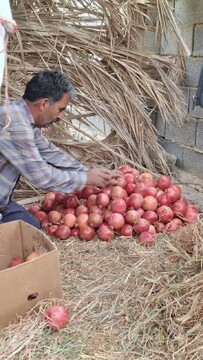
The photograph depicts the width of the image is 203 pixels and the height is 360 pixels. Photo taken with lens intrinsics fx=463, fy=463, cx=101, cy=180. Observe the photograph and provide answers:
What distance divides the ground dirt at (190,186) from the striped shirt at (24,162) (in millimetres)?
1422

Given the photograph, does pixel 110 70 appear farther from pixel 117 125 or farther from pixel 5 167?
pixel 5 167

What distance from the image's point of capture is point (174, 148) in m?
5.05

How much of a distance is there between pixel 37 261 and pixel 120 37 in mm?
2988

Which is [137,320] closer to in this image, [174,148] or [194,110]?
[194,110]

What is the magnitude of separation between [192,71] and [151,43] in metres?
0.87

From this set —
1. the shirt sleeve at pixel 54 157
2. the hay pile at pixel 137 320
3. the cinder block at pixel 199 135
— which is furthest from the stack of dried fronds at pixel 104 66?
the hay pile at pixel 137 320

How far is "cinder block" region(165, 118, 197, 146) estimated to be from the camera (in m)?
4.67

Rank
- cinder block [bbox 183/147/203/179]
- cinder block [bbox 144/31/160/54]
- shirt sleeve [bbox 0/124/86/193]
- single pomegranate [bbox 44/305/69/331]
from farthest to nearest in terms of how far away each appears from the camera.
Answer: cinder block [bbox 144/31/160/54], cinder block [bbox 183/147/203/179], shirt sleeve [bbox 0/124/86/193], single pomegranate [bbox 44/305/69/331]

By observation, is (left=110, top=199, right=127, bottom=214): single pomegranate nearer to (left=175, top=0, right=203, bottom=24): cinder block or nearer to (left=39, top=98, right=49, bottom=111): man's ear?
(left=39, top=98, right=49, bottom=111): man's ear

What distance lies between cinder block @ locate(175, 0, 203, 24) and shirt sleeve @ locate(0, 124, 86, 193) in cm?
230

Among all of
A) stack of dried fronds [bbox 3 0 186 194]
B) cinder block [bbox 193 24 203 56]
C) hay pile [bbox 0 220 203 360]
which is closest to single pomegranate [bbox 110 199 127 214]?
hay pile [bbox 0 220 203 360]

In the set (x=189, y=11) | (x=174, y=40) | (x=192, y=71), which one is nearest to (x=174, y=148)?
(x=192, y=71)

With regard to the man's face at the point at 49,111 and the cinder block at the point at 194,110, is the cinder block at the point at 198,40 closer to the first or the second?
the cinder block at the point at 194,110

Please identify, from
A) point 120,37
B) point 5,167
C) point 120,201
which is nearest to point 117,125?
point 120,37
